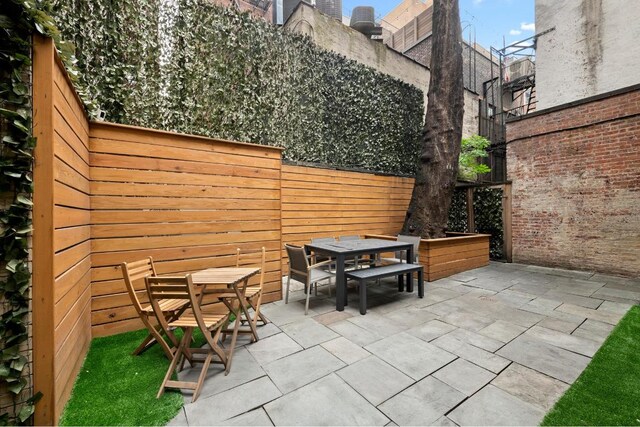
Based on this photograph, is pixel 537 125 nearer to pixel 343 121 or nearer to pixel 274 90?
pixel 343 121

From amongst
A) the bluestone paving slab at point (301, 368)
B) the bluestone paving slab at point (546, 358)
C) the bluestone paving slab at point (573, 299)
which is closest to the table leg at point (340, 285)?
the bluestone paving slab at point (301, 368)

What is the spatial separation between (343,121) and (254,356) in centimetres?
515

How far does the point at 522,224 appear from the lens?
6.17 m

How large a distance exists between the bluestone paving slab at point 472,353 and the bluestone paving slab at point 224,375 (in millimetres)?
1685

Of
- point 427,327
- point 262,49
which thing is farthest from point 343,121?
point 427,327

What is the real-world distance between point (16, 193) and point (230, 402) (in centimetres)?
179

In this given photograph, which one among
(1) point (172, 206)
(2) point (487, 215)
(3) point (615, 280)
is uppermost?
(1) point (172, 206)

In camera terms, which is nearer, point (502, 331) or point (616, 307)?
point (502, 331)

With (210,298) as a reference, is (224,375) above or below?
below

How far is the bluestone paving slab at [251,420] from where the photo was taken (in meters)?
1.58

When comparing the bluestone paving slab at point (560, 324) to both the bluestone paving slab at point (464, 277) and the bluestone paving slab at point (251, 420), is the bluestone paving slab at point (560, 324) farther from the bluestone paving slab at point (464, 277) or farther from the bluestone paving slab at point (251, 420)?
the bluestone paving slab at point (251, 420)

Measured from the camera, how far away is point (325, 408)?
170 cm

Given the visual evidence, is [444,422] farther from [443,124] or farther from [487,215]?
[487,215]

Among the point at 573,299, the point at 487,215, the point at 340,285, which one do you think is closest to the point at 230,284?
the point at 340,285
